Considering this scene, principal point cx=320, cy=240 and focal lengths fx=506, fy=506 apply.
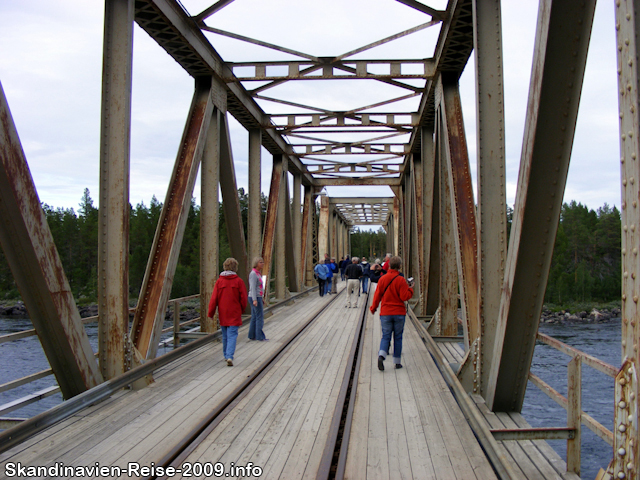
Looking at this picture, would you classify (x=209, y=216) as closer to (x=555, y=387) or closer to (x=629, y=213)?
(x=629, y=213)

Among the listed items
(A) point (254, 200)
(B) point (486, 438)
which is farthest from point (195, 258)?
(B) point (486, 438)

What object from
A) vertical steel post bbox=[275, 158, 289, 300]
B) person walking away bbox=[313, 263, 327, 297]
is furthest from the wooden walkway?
person walking away bbox=[313, 263, 327, 297]

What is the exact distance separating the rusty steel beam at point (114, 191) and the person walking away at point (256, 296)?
292 centimetres

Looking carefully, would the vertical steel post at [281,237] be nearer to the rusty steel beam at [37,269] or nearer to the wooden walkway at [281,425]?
the wooden walkway at [281,425]

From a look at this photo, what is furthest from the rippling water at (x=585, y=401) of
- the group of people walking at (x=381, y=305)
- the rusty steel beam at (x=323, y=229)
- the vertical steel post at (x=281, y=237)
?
the rusty steel beam at (x=323, y=229)

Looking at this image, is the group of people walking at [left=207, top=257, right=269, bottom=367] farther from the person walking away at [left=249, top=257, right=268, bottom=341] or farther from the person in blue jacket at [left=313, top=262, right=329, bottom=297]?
the person in blue jacket at [left=313, top=262, right=329, bottom=297]

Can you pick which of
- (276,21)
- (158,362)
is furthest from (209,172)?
(158,362)

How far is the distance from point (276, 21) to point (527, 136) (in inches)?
237

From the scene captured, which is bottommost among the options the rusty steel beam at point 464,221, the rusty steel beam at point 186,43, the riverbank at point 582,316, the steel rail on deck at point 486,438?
the riverbank at point 582,316

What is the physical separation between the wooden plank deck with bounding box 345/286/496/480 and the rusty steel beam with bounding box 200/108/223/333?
3.87 metres

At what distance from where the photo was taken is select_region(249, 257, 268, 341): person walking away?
28.4ft

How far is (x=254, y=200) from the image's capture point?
13.0m

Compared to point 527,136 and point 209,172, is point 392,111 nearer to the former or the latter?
point 209,172

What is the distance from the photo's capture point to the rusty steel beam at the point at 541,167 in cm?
342
